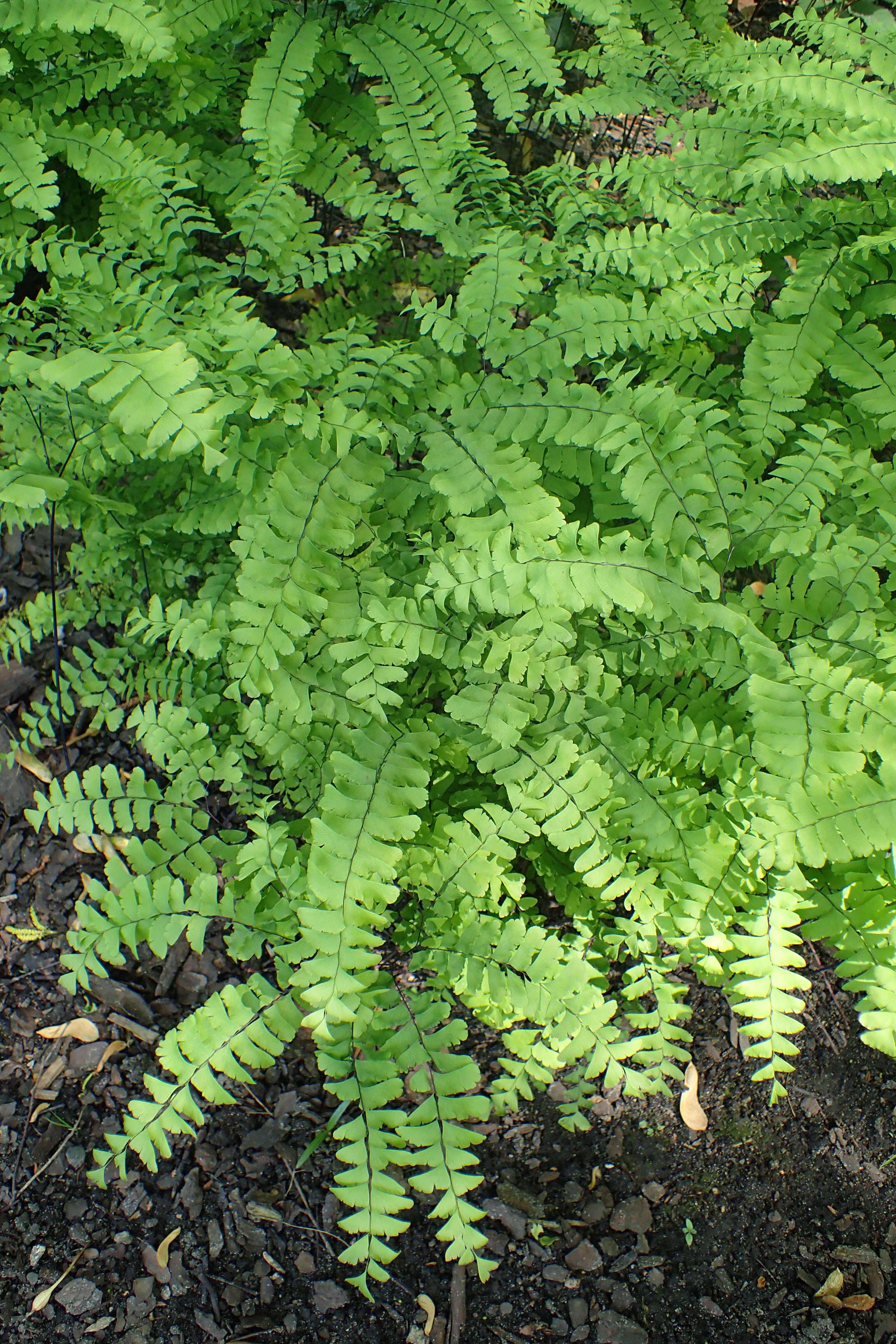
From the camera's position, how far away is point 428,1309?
2117 mm

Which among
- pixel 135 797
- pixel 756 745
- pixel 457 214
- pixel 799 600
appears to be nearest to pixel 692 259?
pixel 457 214

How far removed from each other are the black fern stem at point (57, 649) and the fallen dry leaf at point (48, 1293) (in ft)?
4.89

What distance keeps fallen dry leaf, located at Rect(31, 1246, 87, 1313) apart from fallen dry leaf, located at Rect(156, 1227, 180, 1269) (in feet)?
0.72

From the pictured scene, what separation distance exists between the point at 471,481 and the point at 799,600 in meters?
0.98

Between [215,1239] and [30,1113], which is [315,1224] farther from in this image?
[30,1113]

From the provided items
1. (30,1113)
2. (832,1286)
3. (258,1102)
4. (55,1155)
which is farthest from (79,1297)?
(832,1286)

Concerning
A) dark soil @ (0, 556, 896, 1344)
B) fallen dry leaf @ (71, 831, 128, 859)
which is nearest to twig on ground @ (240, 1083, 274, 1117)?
dark soil @ (0, 556, 896, 1344)

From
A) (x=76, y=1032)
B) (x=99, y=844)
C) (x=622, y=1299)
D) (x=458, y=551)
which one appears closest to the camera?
(x=458, y=551)

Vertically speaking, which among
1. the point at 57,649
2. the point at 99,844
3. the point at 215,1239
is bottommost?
the point at 215,1239

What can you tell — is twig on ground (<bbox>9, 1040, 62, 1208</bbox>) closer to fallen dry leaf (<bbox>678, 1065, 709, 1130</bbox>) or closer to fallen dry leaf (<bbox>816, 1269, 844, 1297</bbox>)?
fallen dry leaf (<bbox>678, 1065, 709, 1130</bbox>)

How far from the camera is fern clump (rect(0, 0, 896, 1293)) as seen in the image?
1.79 m

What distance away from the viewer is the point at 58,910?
8.77ft

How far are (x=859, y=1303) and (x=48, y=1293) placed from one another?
219 cm

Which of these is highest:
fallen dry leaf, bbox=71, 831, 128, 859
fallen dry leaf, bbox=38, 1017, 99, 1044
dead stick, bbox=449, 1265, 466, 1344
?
fallen dry leaf, bbox=71, 831, 128, 859
